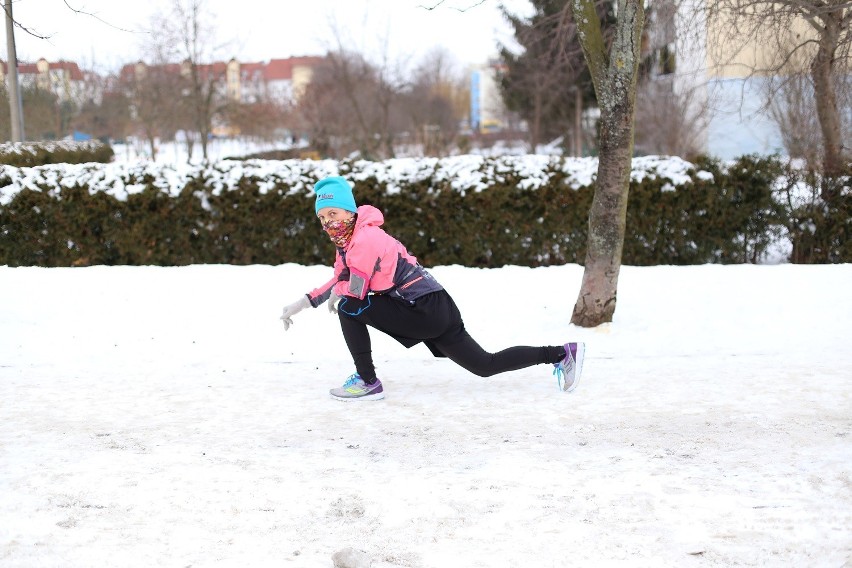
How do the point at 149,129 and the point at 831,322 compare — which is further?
the point at 149,129

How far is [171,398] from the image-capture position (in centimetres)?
591

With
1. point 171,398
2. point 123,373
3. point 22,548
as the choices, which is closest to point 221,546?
point 22,548

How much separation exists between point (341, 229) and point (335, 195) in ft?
0.66

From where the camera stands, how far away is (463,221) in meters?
10.9

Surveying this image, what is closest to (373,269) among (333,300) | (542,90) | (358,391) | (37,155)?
(333,300)

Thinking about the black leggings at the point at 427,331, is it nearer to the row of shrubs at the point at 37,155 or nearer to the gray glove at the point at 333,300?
the gray glove at the point at 333,300

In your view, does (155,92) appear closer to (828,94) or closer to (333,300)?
(828,94)

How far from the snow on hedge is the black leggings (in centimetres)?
534

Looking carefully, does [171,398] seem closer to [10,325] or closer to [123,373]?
[123,373]

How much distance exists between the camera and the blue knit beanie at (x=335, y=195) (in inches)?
210

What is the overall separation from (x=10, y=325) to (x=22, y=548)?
5053 millimetres

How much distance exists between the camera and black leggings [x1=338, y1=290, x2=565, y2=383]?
213 inches

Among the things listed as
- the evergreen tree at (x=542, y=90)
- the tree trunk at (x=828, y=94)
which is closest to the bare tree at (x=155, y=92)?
the evergreen tree at (x=542, y=90)

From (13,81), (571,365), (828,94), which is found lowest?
(571,365)
